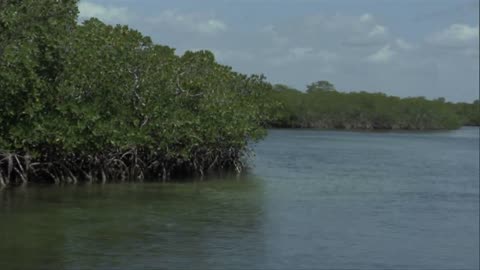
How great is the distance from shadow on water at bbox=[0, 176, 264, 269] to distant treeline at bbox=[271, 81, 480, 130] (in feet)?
178

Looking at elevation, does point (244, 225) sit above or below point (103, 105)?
below

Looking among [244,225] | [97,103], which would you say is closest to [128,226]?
[244,225]

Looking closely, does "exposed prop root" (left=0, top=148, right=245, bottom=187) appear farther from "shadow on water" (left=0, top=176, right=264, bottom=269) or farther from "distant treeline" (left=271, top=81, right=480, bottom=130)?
"distant treeline" (left=271, top=81, right=480, bottom=130)

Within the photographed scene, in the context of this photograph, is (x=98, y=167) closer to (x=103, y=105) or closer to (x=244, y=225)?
(x=103, y=105)

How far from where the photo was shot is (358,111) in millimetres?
74938

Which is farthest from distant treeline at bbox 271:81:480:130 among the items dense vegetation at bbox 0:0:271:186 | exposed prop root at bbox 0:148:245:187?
dense vegetation at bbox 0:0:271:186

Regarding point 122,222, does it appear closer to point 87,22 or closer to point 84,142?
point 84,142

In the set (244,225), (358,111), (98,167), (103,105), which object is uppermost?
(358,111)

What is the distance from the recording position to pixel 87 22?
57.7 feet

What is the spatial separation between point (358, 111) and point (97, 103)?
196ft

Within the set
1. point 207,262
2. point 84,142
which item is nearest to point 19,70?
point 84,142

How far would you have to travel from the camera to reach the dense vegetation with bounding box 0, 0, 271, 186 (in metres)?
14.7

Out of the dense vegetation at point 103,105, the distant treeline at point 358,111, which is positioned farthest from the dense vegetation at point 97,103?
the distant treeline at point 358,111

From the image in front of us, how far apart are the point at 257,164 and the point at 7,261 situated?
18.3 meters
